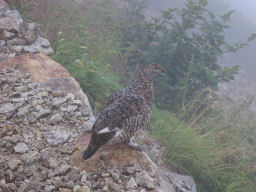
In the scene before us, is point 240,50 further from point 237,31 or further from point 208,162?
point 208,162

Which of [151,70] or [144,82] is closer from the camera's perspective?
[144,82]

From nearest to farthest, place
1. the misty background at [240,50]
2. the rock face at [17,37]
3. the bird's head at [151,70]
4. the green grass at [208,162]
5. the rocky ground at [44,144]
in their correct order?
the rocky ground at [44,144] → the bird's head at [151,70] → the green grass at [208,162] → the rock face at [17,37] → the misty background at [240,50]

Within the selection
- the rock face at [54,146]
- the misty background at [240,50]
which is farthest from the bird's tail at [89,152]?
the misty background at [240,50]

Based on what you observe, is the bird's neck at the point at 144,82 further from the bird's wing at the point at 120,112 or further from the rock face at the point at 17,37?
the rock face at the point at 17,37

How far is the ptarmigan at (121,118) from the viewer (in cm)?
273

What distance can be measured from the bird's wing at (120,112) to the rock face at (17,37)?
2.42 m

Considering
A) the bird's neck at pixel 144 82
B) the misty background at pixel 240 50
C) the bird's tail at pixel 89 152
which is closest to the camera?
the bird's tail at pixel 89 152

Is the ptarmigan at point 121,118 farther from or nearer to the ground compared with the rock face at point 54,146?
farther from the ground

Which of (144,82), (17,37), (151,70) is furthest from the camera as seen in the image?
(17,37)

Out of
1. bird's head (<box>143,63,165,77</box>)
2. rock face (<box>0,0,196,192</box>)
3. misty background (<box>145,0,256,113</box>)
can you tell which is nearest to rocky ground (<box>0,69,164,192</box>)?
rock face (<box>0,0,196,192</box>)

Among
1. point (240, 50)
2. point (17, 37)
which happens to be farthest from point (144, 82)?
point (240, 50)

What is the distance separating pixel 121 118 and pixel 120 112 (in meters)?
0.08

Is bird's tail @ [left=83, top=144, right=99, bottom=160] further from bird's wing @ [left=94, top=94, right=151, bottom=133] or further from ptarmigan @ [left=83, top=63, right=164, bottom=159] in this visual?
bird's wing @ [left=94, top=94, right=151, bottom=133]

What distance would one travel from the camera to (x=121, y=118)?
2.87 meters
